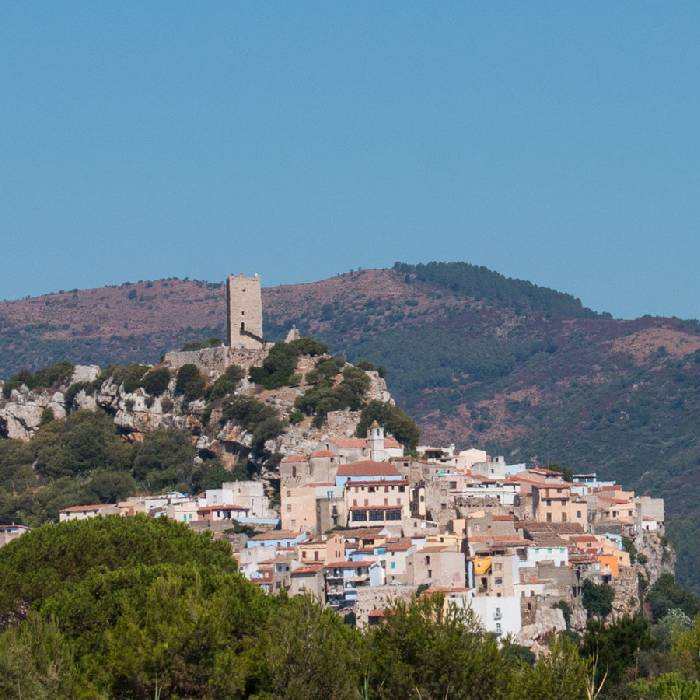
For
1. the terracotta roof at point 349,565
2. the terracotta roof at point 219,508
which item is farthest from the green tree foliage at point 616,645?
the terracotta roof at point 219,508

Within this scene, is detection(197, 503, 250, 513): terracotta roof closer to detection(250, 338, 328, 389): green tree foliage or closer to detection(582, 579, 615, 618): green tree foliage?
detection(250, 338, 328, 389): green tree foliage

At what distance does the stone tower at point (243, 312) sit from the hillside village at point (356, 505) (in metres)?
0.08

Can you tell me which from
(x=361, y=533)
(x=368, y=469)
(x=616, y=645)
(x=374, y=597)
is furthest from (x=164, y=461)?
(x=616, y=645)

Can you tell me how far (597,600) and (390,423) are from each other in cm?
1795

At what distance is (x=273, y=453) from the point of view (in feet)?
241

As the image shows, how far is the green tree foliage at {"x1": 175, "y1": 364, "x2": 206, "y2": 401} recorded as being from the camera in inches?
3205

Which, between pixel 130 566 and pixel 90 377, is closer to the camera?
pixel 130 566

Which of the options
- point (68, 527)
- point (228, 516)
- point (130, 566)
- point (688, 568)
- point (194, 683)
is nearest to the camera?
point (194, 683)

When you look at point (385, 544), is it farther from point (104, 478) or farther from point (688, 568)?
point (688, 568)

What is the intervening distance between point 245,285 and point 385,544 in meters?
28.3

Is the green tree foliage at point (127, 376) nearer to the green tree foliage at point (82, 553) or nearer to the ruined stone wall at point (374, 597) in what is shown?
the ruined stone wall at point (374, 597)

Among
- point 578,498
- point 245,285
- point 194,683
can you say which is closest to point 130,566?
point 194,683

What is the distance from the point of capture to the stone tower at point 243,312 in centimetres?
8519

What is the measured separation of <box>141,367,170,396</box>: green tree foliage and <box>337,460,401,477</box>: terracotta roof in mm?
18188
